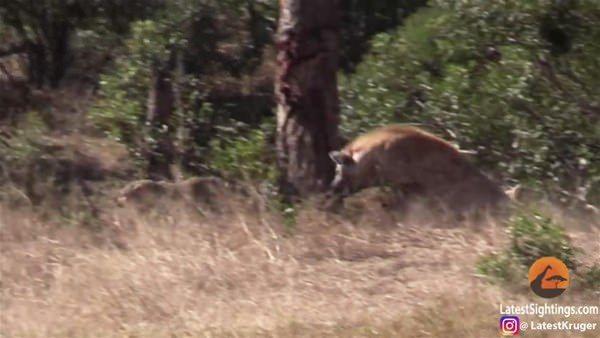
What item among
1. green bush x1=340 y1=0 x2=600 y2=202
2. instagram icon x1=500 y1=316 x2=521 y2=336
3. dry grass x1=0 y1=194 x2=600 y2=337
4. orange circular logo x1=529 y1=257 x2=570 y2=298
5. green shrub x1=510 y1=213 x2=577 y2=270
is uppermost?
green bush x1=340 y1=0 x2=600 y2=202

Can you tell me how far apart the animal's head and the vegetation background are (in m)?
0.21

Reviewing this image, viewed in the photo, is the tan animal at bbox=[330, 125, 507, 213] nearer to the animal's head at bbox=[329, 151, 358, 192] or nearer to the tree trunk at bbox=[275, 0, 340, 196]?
the animal's head at bbox=[329, 151, 358, 192]

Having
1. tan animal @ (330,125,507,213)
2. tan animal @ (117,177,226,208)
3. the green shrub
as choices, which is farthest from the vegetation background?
tan animal @ (330,125,507,213)

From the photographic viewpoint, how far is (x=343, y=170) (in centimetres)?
968

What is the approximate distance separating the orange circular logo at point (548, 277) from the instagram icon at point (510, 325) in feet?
1.74

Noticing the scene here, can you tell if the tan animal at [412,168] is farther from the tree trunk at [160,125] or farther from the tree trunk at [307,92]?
the tree trunk at [160,125]

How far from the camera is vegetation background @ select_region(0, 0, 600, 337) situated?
24.6 ft

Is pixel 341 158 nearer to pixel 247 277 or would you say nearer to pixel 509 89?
pixel 509 89

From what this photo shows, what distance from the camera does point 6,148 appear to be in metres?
11.5

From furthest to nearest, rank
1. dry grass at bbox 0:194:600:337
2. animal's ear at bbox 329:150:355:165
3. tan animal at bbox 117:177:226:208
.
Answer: tan animal at bbox 117:177:226:208 < animal's ear at bbox 329:150:355:165 < dry grass at bbox 0:194:600:337

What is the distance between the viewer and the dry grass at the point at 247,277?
711cm

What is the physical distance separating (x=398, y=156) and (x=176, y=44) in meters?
3.18

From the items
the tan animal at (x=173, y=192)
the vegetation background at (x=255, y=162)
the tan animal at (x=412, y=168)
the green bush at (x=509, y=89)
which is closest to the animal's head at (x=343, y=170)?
the tan animal at (x=412, y=168)

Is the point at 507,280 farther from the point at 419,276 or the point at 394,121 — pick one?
the point at 394,121
